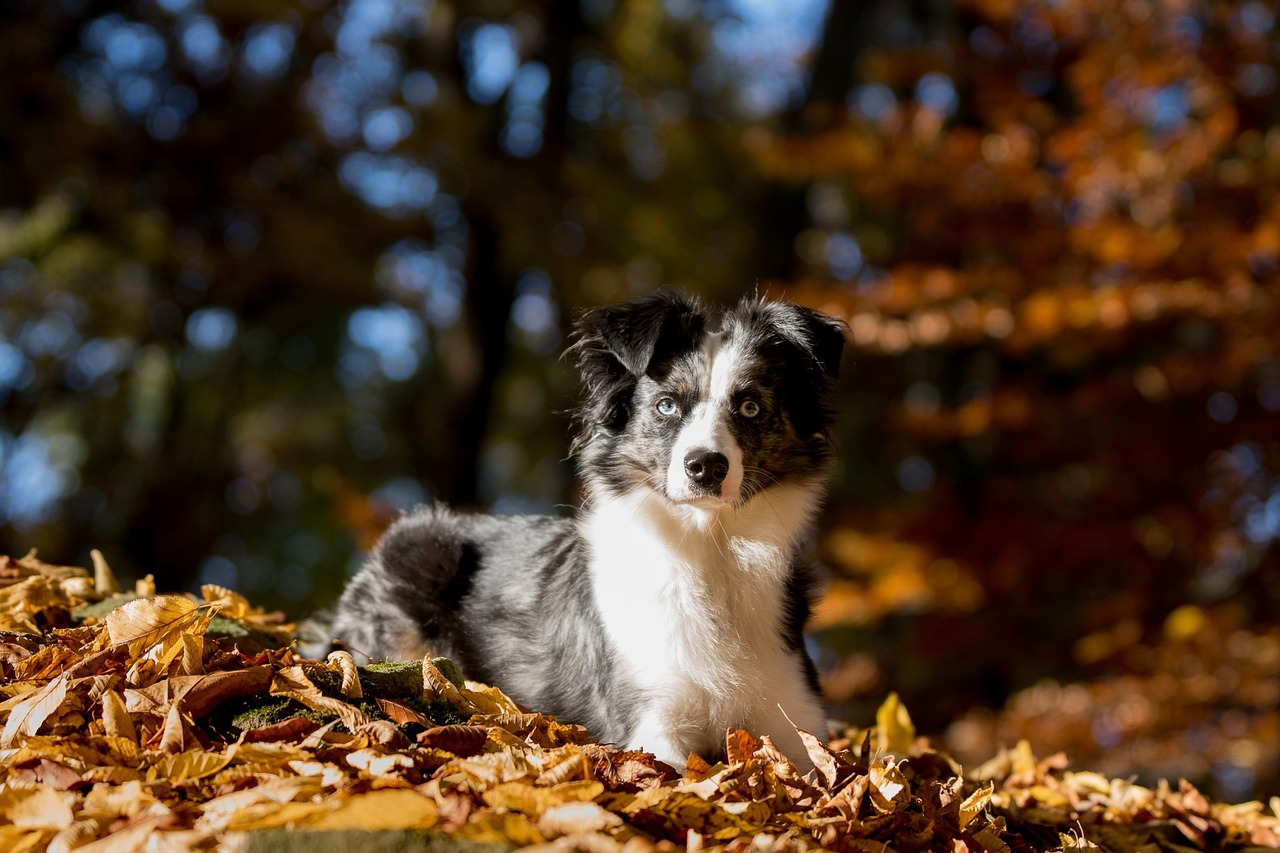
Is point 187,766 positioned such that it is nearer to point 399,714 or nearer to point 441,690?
point 399,714

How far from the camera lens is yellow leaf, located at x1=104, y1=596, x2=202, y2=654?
9.87 ft

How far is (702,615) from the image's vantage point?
3436 mm

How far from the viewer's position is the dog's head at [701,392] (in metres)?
3.44

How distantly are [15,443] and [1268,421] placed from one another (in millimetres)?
13383

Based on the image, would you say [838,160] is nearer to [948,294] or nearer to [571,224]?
[948,294]

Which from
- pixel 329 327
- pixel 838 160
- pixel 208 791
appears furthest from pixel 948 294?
pixel 329 327

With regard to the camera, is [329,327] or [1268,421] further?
[329,327]

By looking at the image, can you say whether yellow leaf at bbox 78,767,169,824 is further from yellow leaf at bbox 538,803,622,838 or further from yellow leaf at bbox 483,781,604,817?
yellow leaf at bbox 538,803,622,838

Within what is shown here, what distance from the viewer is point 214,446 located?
14727 millimetres

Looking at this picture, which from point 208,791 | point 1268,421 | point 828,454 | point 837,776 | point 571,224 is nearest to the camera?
point 208,791

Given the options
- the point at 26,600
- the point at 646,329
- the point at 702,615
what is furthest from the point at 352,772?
the point at 26,600

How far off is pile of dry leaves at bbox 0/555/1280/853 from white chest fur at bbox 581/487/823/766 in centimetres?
20

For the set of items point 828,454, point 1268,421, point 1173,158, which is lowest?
point 828,454

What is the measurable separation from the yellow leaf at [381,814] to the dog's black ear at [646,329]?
5.49ft
